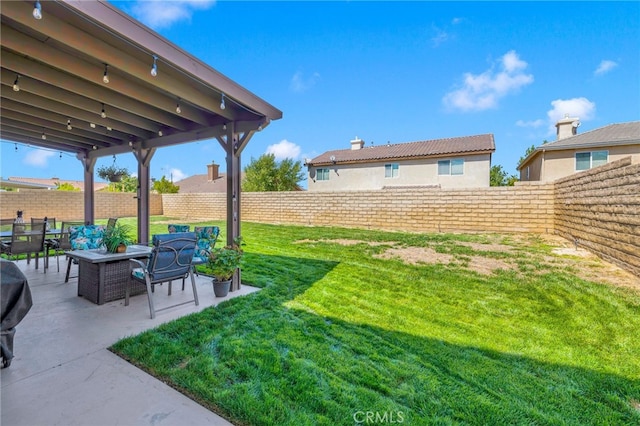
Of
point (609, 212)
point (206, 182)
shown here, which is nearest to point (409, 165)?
point (609, 212)

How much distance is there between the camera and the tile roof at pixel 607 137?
12.5 meters

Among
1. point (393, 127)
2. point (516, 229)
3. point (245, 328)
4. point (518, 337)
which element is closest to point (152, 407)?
point (245, 328)

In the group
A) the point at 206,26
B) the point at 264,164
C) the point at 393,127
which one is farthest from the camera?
the point at 264,164

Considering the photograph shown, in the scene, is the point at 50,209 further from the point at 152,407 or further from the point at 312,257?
the point at 152,407

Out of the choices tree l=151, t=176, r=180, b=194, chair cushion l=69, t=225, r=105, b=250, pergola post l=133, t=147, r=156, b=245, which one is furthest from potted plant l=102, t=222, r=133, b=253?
tree l=151, t=176, r=180, b=194

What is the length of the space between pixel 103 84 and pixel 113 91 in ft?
2.63

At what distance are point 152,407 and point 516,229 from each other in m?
11.3

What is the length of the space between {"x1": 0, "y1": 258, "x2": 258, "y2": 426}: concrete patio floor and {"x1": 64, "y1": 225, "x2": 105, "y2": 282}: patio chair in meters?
1.15

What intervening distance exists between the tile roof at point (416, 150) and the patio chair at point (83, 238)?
14558mm

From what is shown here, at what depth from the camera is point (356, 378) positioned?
2279mm

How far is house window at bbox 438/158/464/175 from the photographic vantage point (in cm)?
1513

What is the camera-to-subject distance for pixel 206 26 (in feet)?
26.5

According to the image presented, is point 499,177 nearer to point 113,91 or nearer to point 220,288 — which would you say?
point 220,288

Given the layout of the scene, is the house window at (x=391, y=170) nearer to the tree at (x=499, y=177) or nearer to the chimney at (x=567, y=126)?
the chimney at (x=567, y=126)
